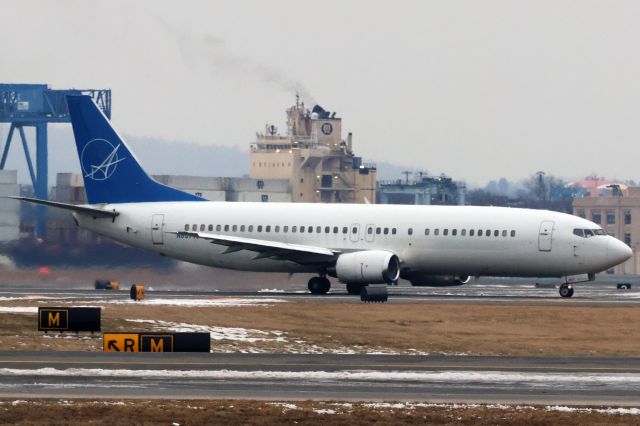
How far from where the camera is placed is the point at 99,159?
72688 millimetres

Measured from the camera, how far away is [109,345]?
3712 centimetres

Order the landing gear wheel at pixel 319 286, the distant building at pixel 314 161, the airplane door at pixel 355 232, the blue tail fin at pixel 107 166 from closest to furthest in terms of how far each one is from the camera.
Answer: the landing gear wheel at pixel 319 286, the airplane door at pixel 355 232, the blue tail fin at pixel 107 166, the distant building at pixel 314 161

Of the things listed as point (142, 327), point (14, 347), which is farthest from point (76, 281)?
point (14, 347)

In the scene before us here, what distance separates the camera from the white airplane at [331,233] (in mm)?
64812

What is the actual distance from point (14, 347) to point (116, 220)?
33.6 meters

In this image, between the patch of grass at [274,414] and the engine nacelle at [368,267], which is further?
the engine nacelle at [368,267]

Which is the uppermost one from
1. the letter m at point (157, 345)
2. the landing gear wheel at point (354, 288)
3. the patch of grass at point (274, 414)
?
the landing gear wheel at point (354, 288)

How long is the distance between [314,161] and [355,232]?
354 ft

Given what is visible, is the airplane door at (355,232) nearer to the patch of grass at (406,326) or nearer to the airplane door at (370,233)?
the airplane door at (370,233)

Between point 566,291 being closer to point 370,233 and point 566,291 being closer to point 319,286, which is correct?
point 370,233

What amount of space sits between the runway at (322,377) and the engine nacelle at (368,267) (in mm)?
28136

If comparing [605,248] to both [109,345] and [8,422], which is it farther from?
[8,422]

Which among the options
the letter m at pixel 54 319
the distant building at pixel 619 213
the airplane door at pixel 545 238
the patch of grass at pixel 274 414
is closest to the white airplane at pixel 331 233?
the airplane door at pixel 545 238

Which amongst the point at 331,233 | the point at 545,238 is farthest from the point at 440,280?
the point at 545,238
